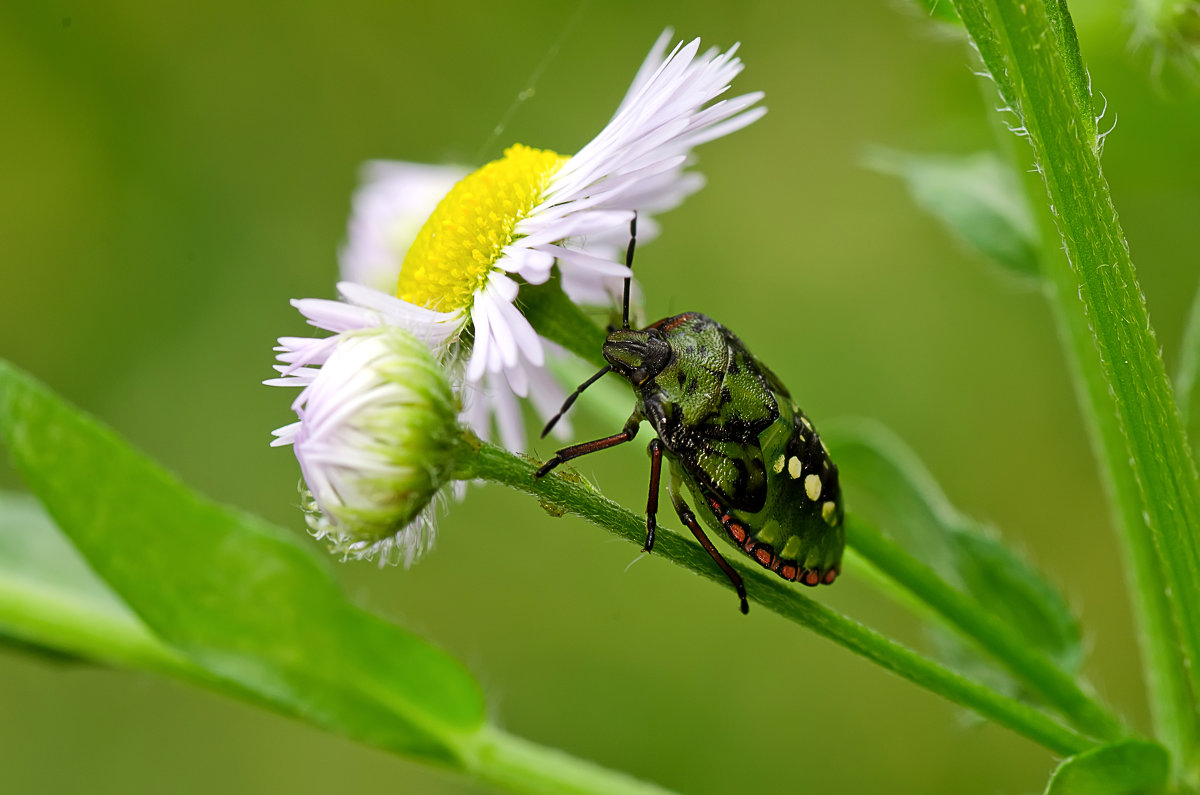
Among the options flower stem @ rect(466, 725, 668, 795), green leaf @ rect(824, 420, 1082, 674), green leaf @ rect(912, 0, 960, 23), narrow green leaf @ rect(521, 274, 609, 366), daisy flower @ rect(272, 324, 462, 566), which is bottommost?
→ flower stem @ rect(466, 725, 668, 795)

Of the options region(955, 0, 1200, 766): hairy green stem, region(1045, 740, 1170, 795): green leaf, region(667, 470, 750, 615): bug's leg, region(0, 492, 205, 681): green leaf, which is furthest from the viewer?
region(0, 492, 205, 681): green leaf

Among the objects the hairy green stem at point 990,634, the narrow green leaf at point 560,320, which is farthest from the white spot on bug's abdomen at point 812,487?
the narrow green leaf at point 560,320

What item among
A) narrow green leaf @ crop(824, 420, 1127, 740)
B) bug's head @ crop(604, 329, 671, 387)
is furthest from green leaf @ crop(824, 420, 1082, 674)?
bug's head @ crop(604, 329, 671, 387)

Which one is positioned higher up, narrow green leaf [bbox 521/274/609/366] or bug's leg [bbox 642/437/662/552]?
narrow green leaf [bbox 521/274/609/366]

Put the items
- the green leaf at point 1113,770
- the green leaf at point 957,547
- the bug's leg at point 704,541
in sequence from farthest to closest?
the green leaf at point 957,547
the bug's leg at point 704,541
the green leaf at point 1113,770

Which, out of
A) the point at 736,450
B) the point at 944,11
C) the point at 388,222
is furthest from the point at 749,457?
the point at 388,222

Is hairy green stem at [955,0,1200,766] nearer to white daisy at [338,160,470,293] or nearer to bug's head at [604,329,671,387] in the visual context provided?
bug's head at [604,329,671,387]

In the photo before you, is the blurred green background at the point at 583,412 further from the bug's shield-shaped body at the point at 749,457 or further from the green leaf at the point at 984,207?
the bug's shield-shaped body at the point at 749,457
